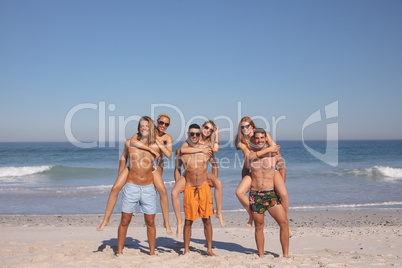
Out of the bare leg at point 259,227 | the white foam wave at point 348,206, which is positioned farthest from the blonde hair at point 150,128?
the white foam wave at point 348,206

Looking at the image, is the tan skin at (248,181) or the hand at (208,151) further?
the hand at (208,151)

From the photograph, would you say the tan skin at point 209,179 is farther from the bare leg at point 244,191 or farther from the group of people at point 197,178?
the bare leg at point 244,191

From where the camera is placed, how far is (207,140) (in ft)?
19.9

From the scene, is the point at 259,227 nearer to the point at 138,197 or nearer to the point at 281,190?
the point at 281,190

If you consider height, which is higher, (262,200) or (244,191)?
(244,191)

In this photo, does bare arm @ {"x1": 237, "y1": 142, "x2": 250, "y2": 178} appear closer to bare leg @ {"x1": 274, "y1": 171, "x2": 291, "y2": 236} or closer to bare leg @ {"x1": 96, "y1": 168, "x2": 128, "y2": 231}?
bare leg @ {"x1": 274, "y1": 171, "x2": 291, "y2": 236}

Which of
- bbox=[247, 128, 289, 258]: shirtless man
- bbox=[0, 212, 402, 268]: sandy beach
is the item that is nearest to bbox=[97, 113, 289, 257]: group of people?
bbox=[247, 128, 289, 258]: shirtless man

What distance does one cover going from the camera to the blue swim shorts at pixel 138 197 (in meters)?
5.79

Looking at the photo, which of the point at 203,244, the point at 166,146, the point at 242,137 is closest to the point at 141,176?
the point at 166,146

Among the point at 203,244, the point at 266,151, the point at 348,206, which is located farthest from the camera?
the point at 348,206

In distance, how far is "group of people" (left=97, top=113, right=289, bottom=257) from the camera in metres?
5.64

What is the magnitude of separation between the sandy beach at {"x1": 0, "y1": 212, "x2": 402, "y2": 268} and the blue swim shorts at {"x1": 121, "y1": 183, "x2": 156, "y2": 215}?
0.85m

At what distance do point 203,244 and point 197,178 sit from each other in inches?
86.5

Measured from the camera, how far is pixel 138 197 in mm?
5824
